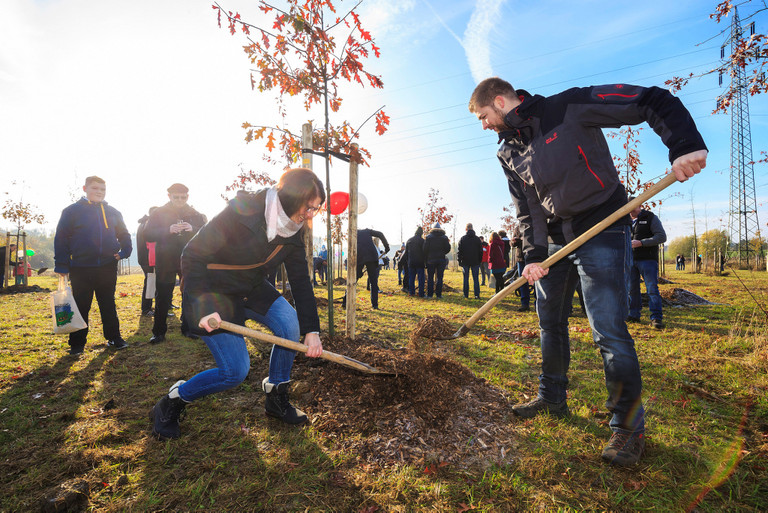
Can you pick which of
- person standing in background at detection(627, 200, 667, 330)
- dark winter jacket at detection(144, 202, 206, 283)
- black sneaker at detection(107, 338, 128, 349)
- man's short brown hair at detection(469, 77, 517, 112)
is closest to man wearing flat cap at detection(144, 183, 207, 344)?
dark winter jacket at detection(144, 202, 206, 283)

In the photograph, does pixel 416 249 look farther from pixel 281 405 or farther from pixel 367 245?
pixel 281 405

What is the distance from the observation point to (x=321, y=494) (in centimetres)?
214

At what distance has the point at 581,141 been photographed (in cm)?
238

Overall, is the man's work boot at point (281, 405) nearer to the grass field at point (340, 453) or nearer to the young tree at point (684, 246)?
the grass field at point (340, 453)

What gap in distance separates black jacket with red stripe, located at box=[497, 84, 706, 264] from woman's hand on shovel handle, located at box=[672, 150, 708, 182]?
32mm

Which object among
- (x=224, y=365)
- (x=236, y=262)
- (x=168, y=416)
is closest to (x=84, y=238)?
(x=168, y=416)

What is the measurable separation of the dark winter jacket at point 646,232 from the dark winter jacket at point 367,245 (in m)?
5.20

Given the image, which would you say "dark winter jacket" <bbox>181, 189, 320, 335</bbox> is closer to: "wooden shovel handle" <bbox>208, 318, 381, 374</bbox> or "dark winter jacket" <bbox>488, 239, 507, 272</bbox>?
"wooden shovel handle" <bbox>208, 318, 381, 374</bbox>

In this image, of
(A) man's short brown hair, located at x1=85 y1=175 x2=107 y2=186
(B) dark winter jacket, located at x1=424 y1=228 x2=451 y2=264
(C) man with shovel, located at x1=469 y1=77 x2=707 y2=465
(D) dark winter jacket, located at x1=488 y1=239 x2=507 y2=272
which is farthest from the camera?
(B) dark winter jacket, located at x1=424 y1=228 x2=451 y2=264

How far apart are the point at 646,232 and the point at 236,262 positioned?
6.91 m

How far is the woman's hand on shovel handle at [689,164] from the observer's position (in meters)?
1.98

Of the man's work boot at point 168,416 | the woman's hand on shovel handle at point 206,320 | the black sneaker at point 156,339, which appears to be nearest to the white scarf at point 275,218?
the woman's hand on shovel handle at point 206,320

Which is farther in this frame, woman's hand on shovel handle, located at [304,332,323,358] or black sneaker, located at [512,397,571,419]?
black sneaker, located at [512,397,571,419]

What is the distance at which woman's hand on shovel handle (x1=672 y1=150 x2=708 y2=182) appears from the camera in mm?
1979
